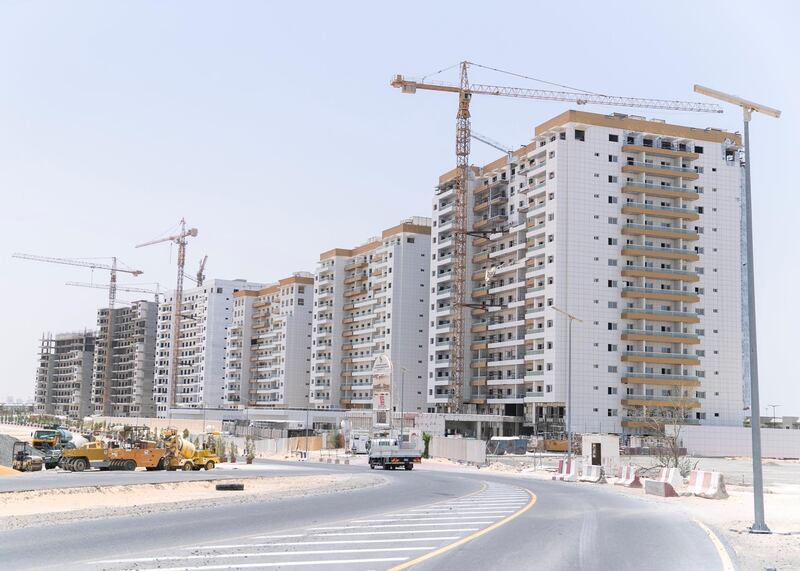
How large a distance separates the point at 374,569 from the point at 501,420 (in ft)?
336

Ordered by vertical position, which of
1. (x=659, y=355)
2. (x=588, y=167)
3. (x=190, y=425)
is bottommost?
(x=190, y=425)

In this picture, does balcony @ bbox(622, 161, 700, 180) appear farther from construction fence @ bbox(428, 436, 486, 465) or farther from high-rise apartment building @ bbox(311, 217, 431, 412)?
construction fence @ bbox(428, 436, 486, 465)

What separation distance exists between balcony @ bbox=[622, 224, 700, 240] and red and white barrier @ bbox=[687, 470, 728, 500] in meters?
75.6

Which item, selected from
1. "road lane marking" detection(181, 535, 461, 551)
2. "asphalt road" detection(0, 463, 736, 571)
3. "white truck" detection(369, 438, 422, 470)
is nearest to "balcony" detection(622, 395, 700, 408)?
"white truck" detection(369, 438, 422, 470)

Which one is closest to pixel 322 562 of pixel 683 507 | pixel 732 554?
pixel 732 554

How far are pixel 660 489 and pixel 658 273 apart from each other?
75.8 m

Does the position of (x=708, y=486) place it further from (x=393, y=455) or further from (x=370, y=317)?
(x=370, y=317)

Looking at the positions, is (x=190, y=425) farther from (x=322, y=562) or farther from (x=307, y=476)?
(x=322, y=562)

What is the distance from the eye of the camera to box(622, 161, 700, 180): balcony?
111875 mm

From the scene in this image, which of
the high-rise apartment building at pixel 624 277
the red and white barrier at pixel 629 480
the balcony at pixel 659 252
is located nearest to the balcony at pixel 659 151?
the high-rise apartment building at pixel 624 277

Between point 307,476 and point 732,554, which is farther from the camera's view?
point 307,476

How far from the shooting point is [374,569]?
50.9ft

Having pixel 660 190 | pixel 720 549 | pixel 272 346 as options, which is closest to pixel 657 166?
pixel 660 190

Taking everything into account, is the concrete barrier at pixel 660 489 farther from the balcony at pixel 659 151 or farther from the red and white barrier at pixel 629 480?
the balcony at pixel 659 151
